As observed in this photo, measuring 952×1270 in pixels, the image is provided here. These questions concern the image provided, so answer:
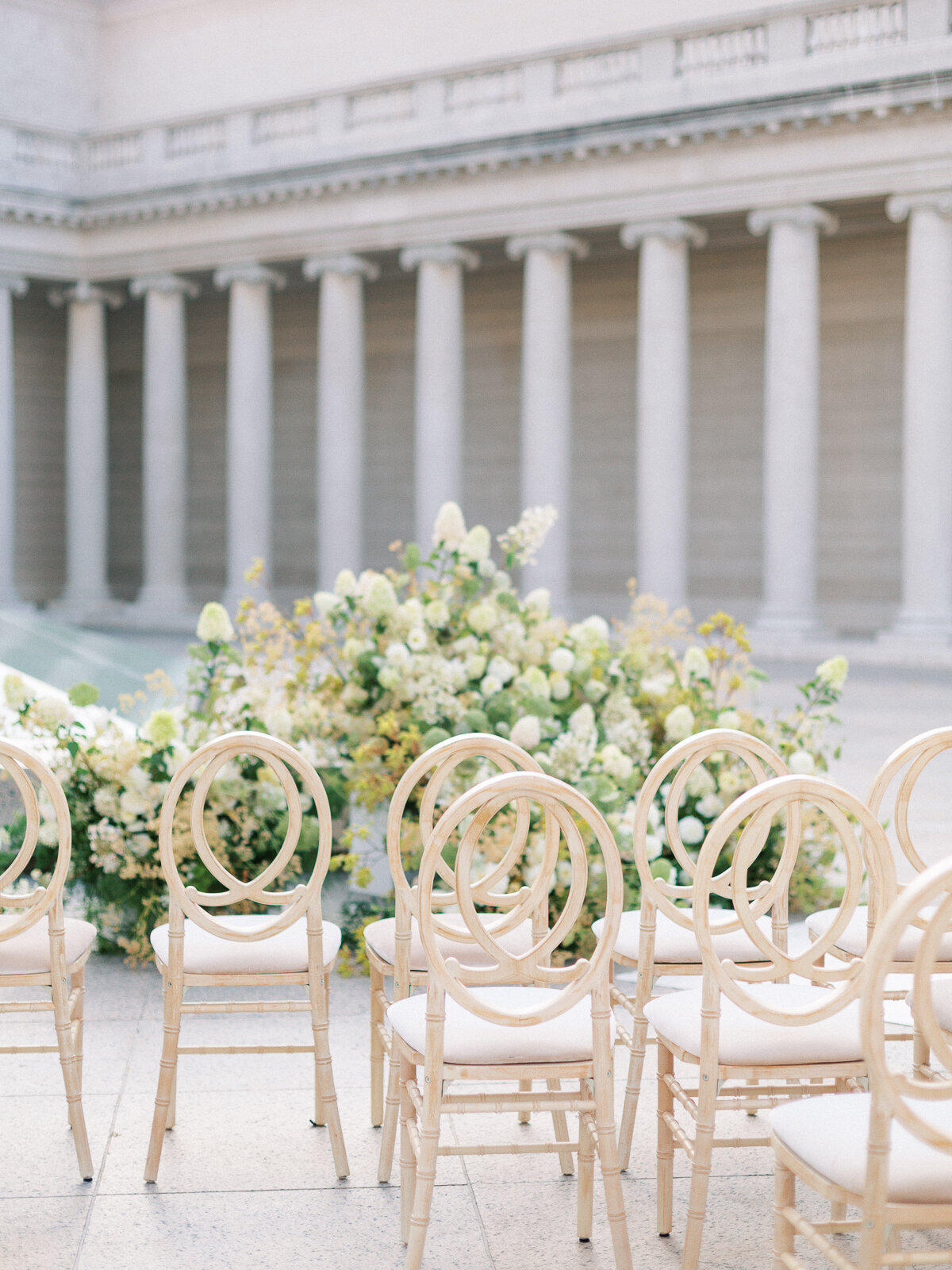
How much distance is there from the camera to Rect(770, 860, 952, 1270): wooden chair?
344cm

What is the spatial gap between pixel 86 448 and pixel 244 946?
3755 centimetres

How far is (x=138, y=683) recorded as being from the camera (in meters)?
15.1

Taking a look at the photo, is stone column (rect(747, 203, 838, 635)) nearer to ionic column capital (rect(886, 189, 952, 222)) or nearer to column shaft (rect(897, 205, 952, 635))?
ionic column capital (rect(886, 189, 952, 222))

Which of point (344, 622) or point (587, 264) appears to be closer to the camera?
point (344, 622)

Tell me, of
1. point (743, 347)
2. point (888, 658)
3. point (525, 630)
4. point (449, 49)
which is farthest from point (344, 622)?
point (449, 49)

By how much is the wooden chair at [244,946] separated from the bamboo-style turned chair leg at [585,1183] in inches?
42.5

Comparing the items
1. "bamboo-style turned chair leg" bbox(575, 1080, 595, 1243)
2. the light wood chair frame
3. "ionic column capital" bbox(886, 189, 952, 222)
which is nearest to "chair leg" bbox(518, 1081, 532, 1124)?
the light wood chair frame

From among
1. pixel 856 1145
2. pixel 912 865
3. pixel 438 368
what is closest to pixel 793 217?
pixel 438 368

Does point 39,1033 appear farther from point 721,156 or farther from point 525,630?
point 721,156

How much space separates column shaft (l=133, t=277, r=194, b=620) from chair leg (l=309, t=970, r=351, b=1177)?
34108 millimetres

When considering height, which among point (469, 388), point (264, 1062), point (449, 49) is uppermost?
point (449, 49)

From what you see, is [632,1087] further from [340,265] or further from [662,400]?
[340,265]

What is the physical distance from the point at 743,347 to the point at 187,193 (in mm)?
16112

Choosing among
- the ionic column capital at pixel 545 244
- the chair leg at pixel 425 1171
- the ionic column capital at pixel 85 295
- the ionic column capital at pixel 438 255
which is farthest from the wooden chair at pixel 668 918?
the ionic column capital at pixel 85 295
